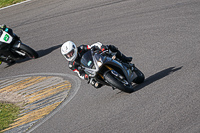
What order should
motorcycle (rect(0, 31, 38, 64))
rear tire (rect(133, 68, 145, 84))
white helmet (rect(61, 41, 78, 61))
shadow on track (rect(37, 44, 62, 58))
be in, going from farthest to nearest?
shadow on track (rect(37, 44, 62, 58)) → motorcycle (rect(0, 31, 38, 64)) → rear tire (rect(133, 68, 145, 84)) → white helmet (rect(61, 41, 78, 61))

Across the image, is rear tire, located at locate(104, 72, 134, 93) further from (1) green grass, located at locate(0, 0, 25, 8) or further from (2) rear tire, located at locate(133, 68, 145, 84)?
(1) green grass, located at locate(0, 0, 25, 8)

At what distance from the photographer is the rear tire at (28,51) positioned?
12.7m

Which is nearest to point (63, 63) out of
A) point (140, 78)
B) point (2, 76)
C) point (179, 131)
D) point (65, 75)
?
point (65, 75)

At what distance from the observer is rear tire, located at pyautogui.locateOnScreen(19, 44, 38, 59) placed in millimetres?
12742

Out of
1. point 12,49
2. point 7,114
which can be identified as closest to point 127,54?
point 7,114

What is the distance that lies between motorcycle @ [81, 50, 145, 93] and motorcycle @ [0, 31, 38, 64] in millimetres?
5385

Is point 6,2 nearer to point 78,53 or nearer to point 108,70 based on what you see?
point 78,53

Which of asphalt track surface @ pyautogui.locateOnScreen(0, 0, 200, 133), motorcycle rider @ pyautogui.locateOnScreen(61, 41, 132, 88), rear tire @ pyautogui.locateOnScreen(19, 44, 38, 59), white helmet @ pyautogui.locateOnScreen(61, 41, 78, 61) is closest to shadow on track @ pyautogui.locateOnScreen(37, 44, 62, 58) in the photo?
asphalt track surface @ pyautogui.locateOnScreen(0, 0, 200, 133)

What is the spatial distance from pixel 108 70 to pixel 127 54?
307 cm

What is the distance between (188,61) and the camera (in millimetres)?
8609

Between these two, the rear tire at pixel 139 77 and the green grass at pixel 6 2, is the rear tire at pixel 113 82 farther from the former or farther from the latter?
the green grass at pixel 6 2

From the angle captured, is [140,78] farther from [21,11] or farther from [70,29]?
[21,11]

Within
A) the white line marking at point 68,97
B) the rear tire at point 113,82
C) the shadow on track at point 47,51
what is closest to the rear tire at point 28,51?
the shadow on track at point 47,51

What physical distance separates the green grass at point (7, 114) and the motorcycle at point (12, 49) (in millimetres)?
3066
